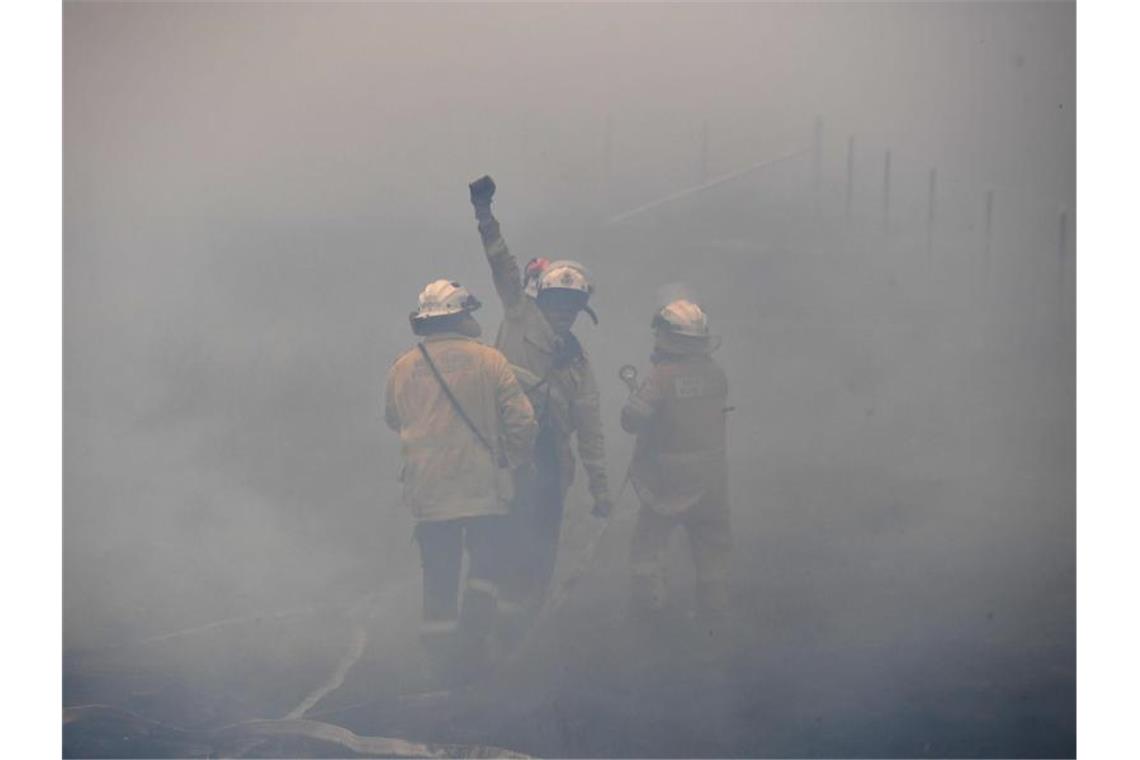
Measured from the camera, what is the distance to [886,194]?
3727mm

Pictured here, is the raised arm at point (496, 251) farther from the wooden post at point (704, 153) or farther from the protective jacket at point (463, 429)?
the wooden post at point (704, 153)

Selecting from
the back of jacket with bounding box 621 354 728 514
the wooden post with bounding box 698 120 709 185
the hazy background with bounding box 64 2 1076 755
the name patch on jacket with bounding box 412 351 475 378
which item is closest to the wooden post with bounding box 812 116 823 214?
the hazy background with bounding box 64 2 1076 755

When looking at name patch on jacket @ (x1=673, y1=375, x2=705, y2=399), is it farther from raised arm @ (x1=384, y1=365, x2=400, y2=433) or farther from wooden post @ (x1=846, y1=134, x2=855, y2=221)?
raised arm @ (x1=384, y1=365, x2=400, y2=433)

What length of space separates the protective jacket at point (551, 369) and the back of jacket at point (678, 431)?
0.11 metres

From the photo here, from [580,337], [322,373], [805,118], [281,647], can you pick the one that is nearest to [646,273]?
[580,337]

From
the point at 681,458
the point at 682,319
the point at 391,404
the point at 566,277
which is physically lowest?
the point at 681,458

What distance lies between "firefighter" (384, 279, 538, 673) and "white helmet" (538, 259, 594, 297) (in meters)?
0.24

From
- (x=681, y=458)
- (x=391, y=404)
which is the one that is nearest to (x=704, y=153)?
(x=681, y=458)

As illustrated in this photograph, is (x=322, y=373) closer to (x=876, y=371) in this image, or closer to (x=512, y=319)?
(x=512, y=319)

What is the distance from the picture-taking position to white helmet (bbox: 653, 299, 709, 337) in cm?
363

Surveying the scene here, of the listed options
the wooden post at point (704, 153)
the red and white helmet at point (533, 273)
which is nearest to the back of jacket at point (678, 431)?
the red and white helmet at point (533, 273)

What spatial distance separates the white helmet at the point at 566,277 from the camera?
3.62m

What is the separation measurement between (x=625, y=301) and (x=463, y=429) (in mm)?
602

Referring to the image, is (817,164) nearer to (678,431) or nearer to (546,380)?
(678,431)
